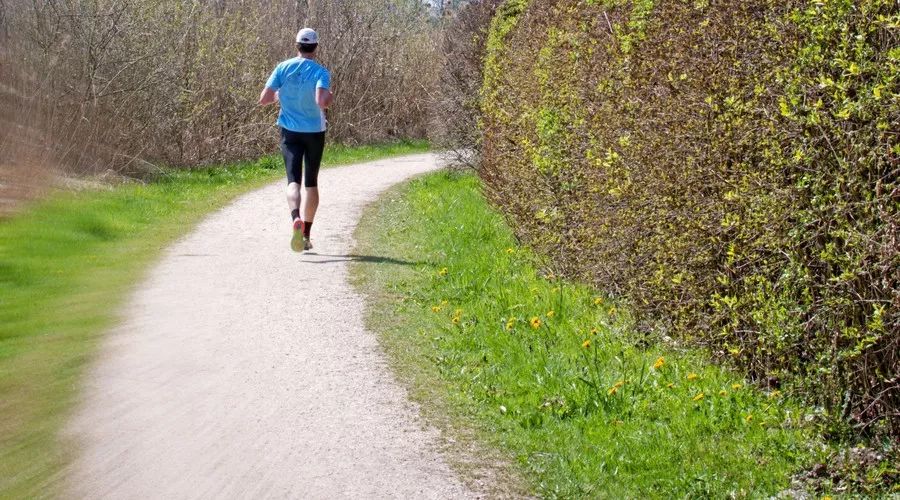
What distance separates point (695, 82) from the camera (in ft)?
19.0

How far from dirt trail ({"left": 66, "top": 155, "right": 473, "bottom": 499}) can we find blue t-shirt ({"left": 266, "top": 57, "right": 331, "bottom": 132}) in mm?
1297

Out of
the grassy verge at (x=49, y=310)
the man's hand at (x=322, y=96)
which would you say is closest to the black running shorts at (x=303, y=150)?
the man's hand at (x=322, y=96)

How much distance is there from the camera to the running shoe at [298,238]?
1015cm

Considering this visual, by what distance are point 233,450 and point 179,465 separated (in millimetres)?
558

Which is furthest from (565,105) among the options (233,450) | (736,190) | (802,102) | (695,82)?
(233,450)

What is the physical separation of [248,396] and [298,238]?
4.56 m

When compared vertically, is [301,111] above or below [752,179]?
below

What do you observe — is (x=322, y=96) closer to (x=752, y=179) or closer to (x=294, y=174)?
(x=294, y=174)

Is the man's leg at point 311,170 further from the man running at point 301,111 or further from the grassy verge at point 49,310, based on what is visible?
the grassy verge at point 49,310

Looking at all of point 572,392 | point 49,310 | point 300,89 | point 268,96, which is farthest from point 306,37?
point 49,310

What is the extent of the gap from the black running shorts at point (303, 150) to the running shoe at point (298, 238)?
0.48m

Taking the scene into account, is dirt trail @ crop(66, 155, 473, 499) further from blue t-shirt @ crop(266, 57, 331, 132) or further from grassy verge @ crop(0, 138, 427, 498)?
blue t-shirt @ crop(266, 57, 331, 132)

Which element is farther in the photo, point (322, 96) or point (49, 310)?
point (322, 96)

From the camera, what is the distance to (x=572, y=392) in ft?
19.1
